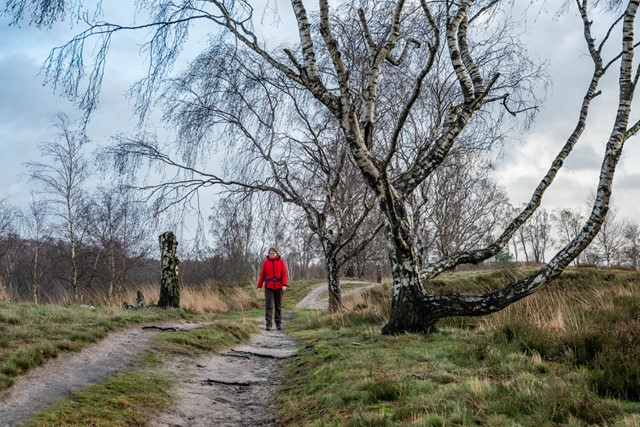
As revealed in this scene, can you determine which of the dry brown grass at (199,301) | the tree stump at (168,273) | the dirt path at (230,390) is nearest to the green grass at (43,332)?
the dirt path at (230,390)

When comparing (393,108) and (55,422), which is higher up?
(393,108)

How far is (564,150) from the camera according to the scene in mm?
7969

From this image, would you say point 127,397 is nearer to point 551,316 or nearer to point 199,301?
point 551,316

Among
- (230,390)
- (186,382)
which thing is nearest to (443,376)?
(230,390)

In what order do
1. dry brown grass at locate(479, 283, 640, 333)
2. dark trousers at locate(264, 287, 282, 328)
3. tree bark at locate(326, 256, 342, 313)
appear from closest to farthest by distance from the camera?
dry brown grass at locate(479, 283, 640, 333) < dark trousers at locate(264, 287, 282, 328) < tree bark at locate(326, 256, 342, 313)

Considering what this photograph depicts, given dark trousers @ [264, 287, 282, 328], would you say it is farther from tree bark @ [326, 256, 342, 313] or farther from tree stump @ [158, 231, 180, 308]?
tree stump @ [158, 231, 180, 308]

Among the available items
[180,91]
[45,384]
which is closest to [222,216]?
[180,91]

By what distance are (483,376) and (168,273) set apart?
10.8 meters

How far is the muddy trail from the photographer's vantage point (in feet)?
14.8

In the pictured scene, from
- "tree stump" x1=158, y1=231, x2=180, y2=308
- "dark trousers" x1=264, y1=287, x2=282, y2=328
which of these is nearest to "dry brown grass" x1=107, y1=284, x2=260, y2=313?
"tree stump" x1=158, y1=231, x2=180, y2=308

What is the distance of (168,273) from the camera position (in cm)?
1362

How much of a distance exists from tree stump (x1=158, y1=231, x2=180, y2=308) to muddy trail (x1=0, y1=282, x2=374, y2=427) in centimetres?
455

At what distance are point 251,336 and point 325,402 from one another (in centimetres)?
643

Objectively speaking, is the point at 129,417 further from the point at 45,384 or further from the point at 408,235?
the point at 408,235
